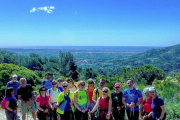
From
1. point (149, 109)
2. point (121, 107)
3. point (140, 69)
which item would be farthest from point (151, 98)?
point (140, 69)

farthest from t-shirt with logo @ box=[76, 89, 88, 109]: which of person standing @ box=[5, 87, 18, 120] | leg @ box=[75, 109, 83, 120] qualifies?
person standing @ box=[5, 87, 18, 120]

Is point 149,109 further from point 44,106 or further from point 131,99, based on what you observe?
point 44,106

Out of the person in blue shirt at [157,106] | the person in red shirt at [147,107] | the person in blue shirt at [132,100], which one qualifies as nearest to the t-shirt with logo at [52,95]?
the person in blue shirt at [132,100]

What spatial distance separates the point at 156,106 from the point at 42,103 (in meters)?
3.20

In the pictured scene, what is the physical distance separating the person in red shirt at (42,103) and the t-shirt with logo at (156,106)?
9.48 ft

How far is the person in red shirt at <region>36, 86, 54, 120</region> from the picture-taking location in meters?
4.61

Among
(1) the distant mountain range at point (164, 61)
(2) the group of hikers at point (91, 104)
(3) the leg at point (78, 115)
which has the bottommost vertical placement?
(1) the distant mountain range at point (164, 61)

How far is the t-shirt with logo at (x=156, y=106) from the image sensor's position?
3720 millimetres

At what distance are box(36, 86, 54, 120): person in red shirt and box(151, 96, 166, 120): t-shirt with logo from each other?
2.89 meters

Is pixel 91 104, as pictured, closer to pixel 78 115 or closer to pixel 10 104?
pixel 78 115

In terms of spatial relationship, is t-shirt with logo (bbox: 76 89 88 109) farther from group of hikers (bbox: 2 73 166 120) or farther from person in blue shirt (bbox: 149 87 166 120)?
person in blue shirt (bbox: 149 87 166 120)

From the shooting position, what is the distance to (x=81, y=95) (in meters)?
4.46

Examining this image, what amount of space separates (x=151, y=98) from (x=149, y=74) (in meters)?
14.3

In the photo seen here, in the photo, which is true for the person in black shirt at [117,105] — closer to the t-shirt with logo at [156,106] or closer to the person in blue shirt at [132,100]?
the person in blue shirt at [132,100]
